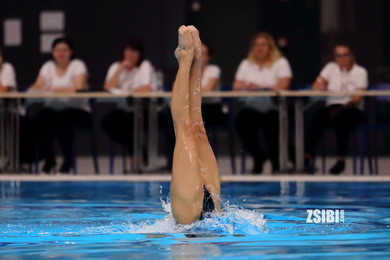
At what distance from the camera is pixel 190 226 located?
196 inches

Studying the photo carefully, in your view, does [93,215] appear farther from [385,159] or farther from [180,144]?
[385,159]

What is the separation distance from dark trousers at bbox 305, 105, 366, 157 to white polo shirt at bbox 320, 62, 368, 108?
0.14 meters

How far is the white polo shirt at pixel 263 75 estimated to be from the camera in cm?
1058

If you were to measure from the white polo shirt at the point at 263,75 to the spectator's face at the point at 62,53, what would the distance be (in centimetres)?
182

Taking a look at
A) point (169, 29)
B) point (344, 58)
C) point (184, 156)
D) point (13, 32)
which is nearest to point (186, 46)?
point (184, 156)

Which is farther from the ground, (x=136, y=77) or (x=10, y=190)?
(x=136, y=77)

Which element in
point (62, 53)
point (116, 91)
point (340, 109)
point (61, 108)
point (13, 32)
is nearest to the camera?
point (116, 91)

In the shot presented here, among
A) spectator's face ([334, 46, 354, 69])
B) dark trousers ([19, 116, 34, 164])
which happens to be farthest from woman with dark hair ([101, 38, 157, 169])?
spectator's face ([334, 46, 354, 69])

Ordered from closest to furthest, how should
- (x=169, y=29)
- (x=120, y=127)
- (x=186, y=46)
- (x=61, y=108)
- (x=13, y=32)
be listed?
(x=186, y=46) → (x=61, y=108) → (x=120, y=127) → (x=169, y=29) → (x=13, y=32)

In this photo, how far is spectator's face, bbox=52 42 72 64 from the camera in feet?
35.4

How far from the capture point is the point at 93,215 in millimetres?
6188

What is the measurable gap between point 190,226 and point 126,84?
6.06 meters

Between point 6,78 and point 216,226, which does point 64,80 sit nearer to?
point 6,78

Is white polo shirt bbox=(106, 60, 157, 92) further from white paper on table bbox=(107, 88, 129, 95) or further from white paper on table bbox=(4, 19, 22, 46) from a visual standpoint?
white paper on table bbox=(4, 19, 22, 46)
